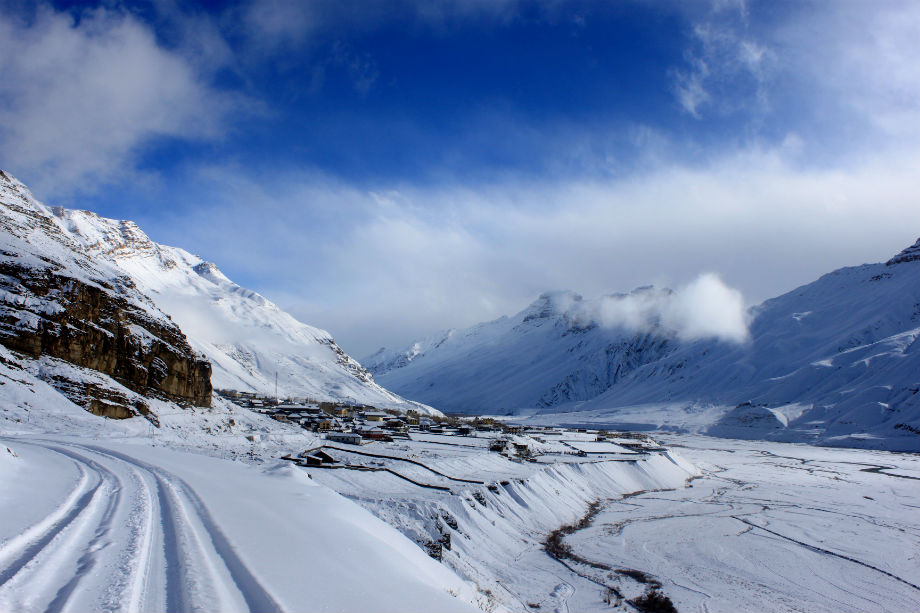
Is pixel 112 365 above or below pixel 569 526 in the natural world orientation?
above

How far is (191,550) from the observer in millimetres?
8281

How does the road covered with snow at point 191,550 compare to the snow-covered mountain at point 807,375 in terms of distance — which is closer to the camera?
the road covered with snow at point 191,550

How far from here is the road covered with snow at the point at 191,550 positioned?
6508 mm

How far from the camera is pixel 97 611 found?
5801 mm

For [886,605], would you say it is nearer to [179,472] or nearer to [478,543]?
[478,543]

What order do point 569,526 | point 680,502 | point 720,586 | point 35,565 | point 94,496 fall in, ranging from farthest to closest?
point 680,502 → point 569,526 → point 720,586 → point 94,496 → point 35,565

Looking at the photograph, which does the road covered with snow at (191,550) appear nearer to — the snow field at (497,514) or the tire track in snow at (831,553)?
the snow field at (497,514)

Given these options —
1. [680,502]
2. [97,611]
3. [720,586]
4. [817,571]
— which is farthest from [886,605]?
[97,611]

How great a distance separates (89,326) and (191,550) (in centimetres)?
4175

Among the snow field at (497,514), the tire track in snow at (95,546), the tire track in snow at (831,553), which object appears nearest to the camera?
the tire track in snow at (95,546)

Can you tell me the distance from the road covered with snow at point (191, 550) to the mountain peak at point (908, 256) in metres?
216

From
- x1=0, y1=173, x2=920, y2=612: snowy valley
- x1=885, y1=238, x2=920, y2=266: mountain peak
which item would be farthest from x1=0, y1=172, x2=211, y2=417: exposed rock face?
x1=885, y1=238, x2=920, y2=266: mountain peak

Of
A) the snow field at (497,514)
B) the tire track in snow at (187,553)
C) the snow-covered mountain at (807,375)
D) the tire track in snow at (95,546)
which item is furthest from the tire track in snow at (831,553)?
the snow-covered mountain at (807,375)

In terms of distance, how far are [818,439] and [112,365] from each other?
11168 cm
